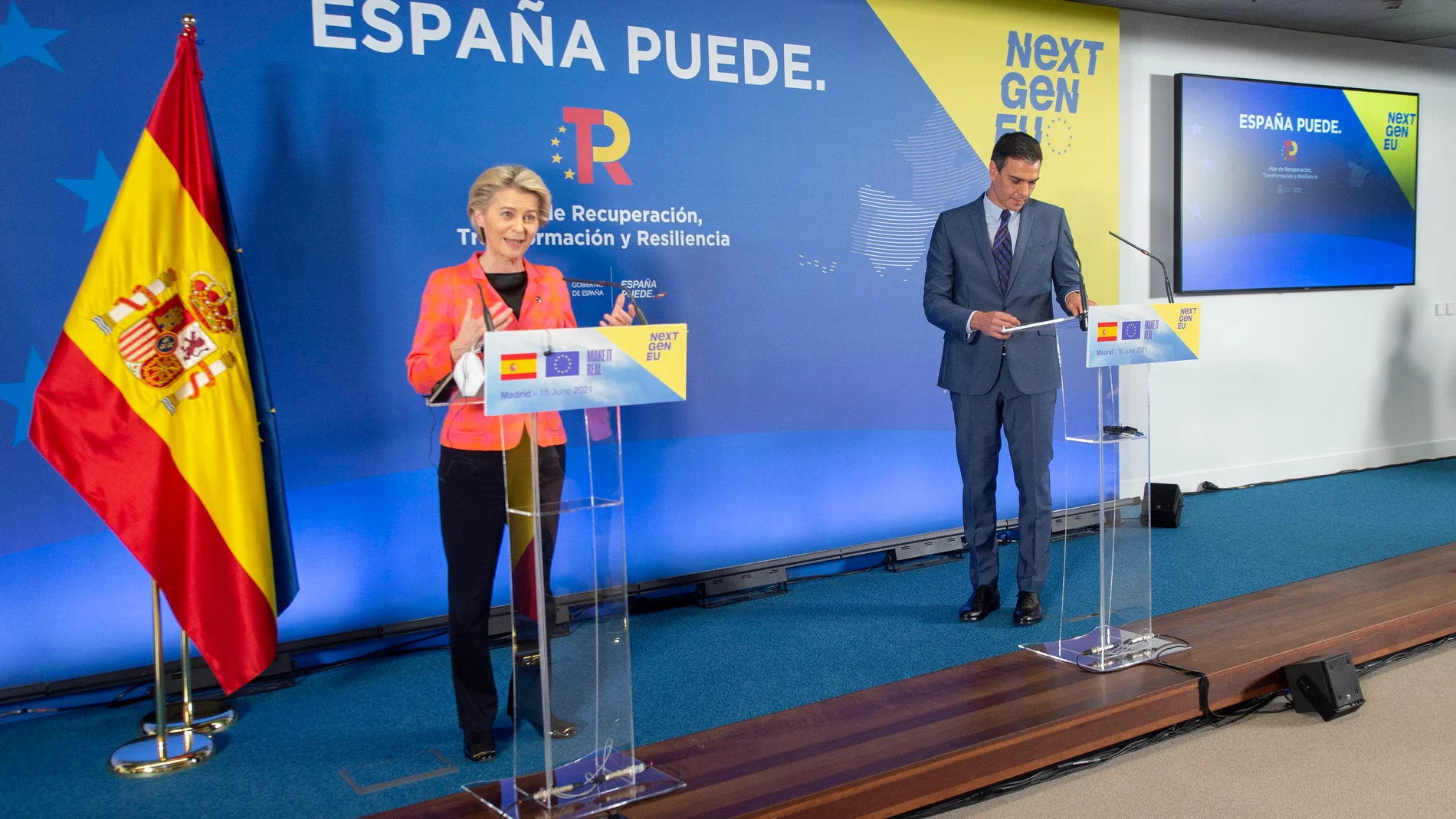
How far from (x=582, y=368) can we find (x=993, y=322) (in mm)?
2019

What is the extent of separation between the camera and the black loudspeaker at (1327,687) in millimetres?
3254

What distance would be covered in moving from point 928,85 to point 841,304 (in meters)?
1.18

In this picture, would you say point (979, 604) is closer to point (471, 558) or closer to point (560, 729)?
point (471, 558)

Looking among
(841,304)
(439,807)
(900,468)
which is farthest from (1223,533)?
(439,807)

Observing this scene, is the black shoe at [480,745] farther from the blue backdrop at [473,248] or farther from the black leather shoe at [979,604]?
the black leather shoe at [979,604]

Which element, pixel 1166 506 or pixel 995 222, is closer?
pixel 995 222

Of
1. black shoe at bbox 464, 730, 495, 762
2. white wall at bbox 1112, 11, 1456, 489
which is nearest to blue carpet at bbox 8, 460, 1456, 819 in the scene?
black shoe at bbox 464, 730, 495, 762

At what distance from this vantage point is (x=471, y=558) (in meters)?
2.98

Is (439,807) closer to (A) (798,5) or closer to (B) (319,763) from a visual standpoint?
(B) (319,763)

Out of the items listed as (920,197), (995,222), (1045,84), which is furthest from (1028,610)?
(1045,84)

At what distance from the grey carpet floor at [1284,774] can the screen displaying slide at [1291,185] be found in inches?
144

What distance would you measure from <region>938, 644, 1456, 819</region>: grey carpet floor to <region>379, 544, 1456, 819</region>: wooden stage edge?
10 cm

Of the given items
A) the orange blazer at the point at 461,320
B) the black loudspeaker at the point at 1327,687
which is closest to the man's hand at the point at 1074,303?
the black loudspeaker at the point at 1327,687

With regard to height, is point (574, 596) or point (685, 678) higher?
point (574, 596)
